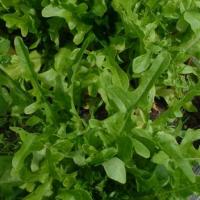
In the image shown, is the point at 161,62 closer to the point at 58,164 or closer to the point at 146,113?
the point at 146,113

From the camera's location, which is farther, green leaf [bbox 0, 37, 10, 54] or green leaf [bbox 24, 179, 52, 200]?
green leaf [bbox 0, 37, 10, 54]

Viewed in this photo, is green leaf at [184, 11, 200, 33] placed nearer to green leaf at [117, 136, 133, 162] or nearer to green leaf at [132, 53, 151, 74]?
green leaf at [132, 53, 151, 74]

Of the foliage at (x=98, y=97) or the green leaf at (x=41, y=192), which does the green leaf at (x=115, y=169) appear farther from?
the green leaf at (x=41, y=192)

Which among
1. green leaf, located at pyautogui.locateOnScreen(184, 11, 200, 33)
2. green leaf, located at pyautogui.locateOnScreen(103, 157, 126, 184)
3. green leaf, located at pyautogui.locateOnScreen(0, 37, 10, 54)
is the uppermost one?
green leaf, located at pyautogui.locateOnScreen(184, 11, 200, 33)

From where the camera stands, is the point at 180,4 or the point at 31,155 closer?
the point at 31,155

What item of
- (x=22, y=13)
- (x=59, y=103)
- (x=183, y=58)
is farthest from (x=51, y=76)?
(x=183, y=58)

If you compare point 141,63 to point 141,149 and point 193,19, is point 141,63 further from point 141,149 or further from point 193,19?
point 141,149

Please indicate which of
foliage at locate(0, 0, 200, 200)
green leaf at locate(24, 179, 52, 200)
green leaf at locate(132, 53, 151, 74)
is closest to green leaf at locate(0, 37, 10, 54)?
foliage at locate(0, 0, 200, 200)
